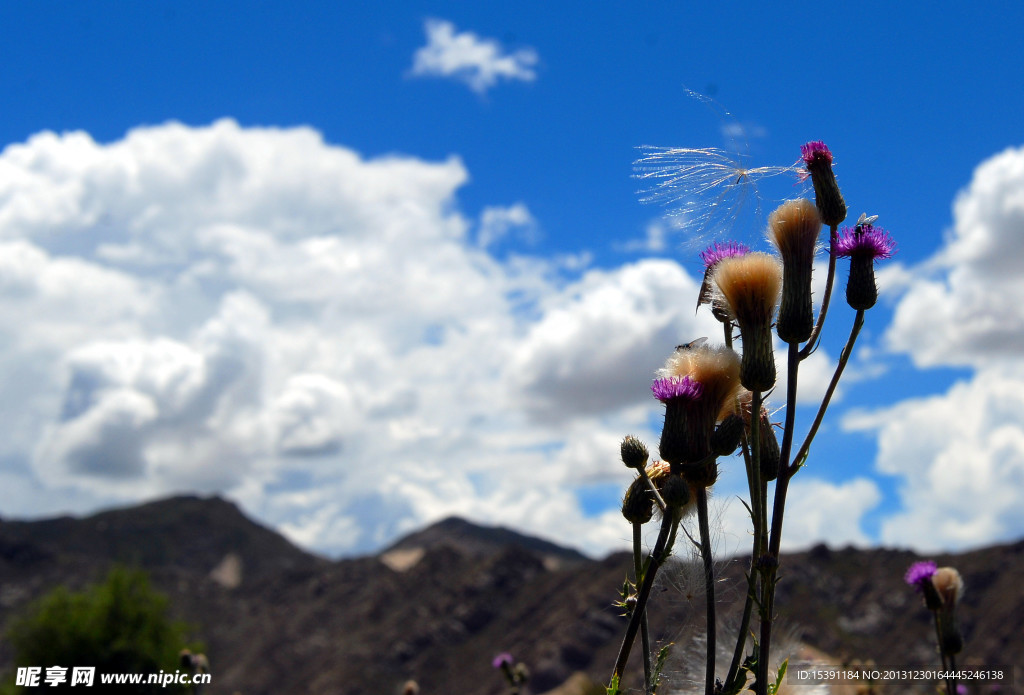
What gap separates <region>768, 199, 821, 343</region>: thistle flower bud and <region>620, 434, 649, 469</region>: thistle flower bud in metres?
0.68

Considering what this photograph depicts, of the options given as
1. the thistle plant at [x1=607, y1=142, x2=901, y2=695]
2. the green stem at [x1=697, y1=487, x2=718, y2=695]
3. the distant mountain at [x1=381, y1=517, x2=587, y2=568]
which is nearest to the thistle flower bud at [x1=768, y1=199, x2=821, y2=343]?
the thistle plant at [x1=607, y1=142, x2=901, y2=695]

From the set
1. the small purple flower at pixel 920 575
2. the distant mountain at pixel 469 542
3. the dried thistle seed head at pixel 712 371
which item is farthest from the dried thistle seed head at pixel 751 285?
the distant mountain at pixel 469 542

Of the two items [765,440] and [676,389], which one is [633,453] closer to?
[676,389]

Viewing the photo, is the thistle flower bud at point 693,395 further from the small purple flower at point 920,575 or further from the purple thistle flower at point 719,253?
the small purple flower at point 920,575

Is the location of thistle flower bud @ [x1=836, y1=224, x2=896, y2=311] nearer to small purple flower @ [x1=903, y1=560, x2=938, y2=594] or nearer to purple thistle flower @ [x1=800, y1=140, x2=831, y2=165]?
purple thistle flower @ [x1=800, y1=140, x2=831, y2=165]

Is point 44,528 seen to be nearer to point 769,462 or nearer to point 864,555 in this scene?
point 864,555

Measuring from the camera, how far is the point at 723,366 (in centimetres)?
332

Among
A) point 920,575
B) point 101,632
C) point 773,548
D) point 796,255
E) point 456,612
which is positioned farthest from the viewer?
point 456,612

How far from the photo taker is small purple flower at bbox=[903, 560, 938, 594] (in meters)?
4.92

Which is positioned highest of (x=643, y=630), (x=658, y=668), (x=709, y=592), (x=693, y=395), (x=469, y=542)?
(x=469, y=542)

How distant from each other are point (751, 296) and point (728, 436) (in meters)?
0.55

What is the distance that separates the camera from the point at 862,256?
3.54 meters

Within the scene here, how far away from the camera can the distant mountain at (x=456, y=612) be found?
252 feet

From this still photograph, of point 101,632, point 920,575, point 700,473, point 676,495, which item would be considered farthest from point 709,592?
point 101,632
